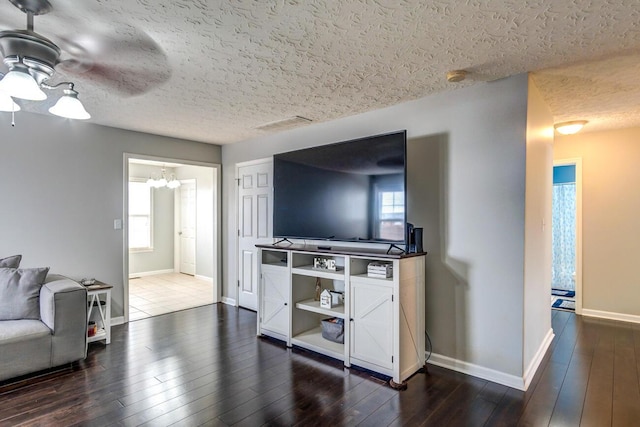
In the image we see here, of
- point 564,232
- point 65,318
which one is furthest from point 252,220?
point 564,232

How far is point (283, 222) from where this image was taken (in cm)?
381

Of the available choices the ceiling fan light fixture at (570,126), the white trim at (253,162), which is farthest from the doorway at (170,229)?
the ceiling fan light fixture at (570,126)

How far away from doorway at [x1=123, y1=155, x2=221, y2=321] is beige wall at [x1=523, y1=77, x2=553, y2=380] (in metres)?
4.67

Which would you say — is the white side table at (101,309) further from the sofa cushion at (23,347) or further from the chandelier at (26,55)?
the chandelier at (26,55)

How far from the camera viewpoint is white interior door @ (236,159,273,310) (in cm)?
445

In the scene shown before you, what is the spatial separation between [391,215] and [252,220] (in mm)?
2361

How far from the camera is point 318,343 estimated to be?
126 inches

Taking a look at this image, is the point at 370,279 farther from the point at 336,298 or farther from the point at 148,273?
the point at 148,273

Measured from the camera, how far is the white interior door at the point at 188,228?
7.21m

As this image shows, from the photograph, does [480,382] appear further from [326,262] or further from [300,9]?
[300,9]

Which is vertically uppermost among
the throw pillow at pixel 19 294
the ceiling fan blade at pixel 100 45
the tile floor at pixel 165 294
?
the ceiling fan blade at pixel 100 45

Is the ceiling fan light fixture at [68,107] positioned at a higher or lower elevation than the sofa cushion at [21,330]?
higher

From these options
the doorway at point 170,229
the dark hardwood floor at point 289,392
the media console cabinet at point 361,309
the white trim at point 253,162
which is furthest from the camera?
the doorway at point 170,229

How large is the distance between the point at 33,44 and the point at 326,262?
8.42 feet
